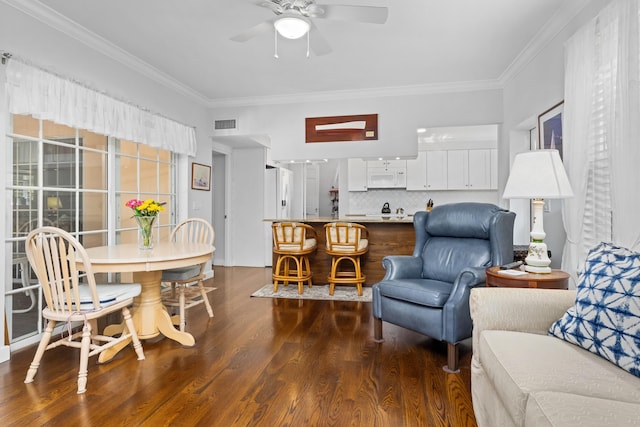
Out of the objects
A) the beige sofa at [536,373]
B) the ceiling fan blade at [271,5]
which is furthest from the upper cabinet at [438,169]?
the beige sofa at [536,373]

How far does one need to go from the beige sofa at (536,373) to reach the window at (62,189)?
3.17m

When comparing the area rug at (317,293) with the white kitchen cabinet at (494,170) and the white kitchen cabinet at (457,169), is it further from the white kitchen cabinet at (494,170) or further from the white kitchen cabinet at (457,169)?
Answer: the white kitchen cabinet at (494,170)

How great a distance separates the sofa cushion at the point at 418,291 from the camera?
2.38 metres

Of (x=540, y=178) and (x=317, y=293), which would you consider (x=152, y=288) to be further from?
(x=540, y=178)

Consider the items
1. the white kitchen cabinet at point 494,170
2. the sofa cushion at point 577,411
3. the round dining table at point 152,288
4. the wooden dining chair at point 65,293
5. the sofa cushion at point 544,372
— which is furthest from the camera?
the white kitchen cabinet at point 494,170

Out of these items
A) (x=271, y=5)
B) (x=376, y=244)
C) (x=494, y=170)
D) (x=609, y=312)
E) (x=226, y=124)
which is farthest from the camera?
(x=494, y=170)

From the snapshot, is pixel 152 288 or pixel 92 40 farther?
pixel 92 40

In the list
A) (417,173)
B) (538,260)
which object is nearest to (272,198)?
(417,173)

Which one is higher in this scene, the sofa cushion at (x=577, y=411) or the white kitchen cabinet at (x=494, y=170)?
the white kitchen cabinet at (x=494, y=170)

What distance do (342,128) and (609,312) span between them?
399 centimetres

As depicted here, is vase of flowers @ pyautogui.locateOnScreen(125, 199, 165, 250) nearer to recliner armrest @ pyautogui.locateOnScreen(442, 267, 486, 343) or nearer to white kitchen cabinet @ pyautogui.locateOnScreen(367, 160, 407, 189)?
recliner armrest @ pyautogui.locateOnScreen(442, 267, 486, 343)

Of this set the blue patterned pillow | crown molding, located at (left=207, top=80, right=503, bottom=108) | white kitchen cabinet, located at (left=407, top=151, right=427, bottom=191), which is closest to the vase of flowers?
the blue patterned pillow

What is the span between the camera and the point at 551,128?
3.18 meters

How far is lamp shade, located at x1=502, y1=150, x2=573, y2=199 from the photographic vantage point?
2.14m
